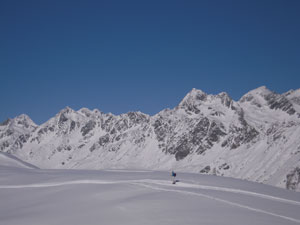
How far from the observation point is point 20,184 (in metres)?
26.2

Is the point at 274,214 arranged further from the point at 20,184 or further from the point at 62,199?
the point at 20,184

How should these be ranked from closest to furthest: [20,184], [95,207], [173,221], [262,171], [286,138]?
[173,221] < [95,207] < [20,184] < [262,171] < [286,138]

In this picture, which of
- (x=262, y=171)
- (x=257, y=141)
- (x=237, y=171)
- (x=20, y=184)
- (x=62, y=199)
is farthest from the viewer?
(x=257, y=141)

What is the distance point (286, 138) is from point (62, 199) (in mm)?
158577

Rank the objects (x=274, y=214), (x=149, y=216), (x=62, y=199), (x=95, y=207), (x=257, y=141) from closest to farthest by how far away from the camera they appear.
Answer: (x=149, y=216), (x=274, y=214), (x=95, y=207), (x=62, y=199), (x=257, y=141)

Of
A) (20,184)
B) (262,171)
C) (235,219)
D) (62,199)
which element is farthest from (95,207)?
(262,171)

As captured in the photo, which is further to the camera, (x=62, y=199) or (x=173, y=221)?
(x=62, y=199)

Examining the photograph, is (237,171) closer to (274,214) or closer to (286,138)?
(286,138)

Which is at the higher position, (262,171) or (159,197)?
(159,197)

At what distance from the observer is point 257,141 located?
637 ft

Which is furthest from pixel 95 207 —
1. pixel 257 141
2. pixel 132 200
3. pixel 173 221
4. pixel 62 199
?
pixel 257 141

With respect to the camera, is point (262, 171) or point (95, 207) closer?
point (95, 207)

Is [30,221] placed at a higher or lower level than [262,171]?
higher

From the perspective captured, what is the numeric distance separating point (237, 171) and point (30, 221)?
561 ft
